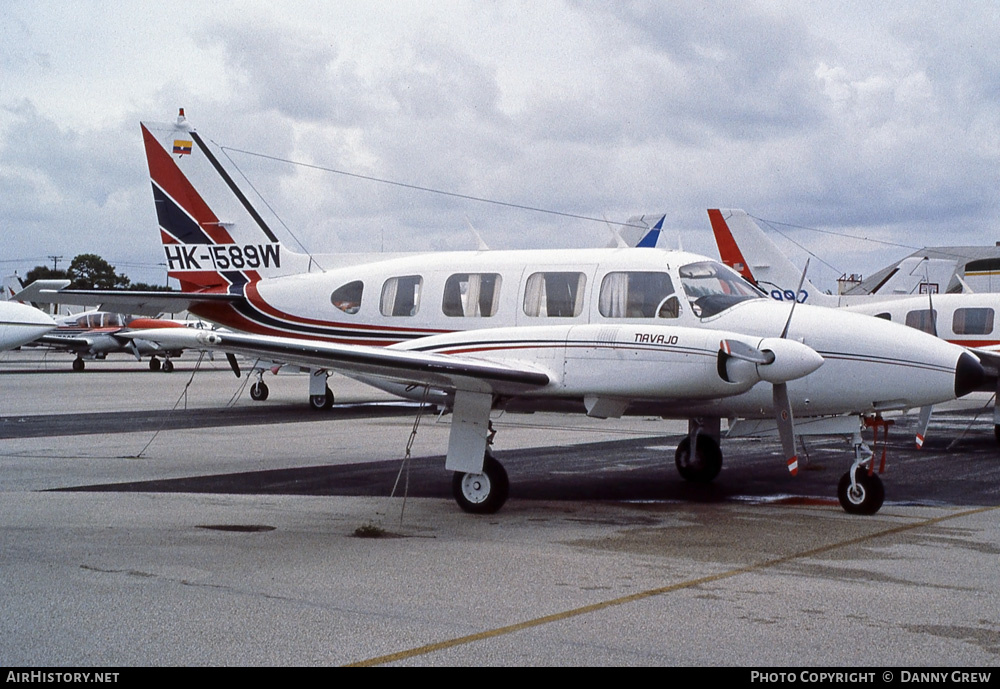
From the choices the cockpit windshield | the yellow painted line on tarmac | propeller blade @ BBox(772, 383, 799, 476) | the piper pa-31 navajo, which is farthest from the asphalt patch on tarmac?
the yellow painted line on tarmac

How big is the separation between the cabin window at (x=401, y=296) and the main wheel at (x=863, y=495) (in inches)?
200

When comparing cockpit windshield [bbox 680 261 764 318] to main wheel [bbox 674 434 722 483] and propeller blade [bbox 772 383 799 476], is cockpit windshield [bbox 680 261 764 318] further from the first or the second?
main wheel [bbox 674 434 722 483]

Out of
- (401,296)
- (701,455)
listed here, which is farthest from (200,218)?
(701,455)

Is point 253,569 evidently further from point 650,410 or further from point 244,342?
point 650,410

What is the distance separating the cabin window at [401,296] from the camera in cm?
1138

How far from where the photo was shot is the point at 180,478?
1212 centimetres

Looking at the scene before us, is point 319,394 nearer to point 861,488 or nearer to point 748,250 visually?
point 748,250

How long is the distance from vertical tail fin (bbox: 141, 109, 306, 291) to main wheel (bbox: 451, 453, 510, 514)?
6.58 m

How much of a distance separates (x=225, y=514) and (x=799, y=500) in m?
6.08

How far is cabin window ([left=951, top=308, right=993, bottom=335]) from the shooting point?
62.3ft

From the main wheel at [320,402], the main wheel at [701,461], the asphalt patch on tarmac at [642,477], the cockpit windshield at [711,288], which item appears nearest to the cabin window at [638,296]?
the cockpit windshield at [711,288]

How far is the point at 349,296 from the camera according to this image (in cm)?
1200

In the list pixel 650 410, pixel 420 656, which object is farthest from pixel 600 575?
pixel 650 410

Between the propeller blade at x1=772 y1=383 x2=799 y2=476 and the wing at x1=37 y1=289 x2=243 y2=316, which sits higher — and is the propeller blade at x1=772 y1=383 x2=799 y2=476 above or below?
below
